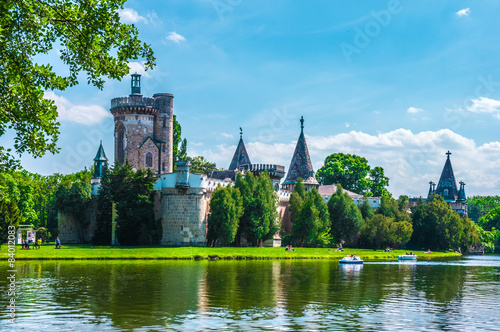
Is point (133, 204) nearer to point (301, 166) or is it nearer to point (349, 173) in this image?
point (301, 166)

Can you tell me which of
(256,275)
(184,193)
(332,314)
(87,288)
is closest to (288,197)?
(184,193)

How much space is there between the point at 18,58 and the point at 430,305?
1549 centimetres

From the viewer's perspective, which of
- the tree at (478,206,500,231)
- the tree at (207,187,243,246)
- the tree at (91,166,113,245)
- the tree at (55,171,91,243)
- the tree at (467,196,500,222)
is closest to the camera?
the tree at (207,187,243,246)

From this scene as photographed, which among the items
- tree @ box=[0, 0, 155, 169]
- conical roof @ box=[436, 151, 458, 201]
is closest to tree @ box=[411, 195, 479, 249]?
conical roof @ box=[436, 151, 458, 201]

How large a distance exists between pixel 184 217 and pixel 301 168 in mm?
25885

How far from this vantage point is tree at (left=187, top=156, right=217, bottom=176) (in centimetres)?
9251

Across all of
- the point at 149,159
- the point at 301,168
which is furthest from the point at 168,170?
the point at 301,168

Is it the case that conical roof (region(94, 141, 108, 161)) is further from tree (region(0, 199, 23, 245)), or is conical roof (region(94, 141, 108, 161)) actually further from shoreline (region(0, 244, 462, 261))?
tree (region(0, 199, 23, 245))

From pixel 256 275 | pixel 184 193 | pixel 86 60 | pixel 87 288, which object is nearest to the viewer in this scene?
pixel 86 60

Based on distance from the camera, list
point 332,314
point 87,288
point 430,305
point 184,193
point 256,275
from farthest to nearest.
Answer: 1. point 184,193
2. point 256,275
3. point 87,288
4. point 430,305
5. point 332,314

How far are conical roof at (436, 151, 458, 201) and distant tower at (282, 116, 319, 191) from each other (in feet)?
108

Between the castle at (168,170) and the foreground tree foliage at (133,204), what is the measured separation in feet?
3.12

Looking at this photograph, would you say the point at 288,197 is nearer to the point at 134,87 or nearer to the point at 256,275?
the point at 134,87

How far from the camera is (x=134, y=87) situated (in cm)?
6488
